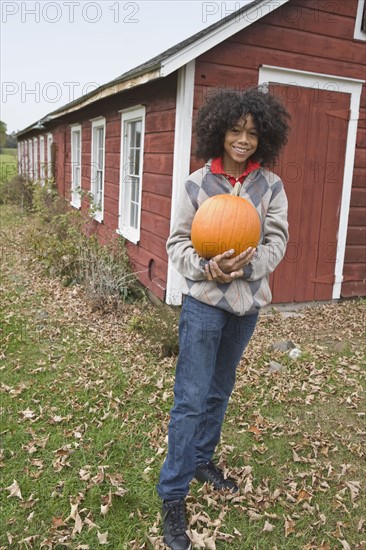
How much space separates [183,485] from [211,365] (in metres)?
0.65

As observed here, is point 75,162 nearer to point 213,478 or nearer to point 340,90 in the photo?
point 340,90

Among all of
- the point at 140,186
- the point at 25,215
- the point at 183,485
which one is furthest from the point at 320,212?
the point at 25,215

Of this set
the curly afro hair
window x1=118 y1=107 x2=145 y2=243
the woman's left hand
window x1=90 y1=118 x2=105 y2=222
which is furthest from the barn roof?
window x1=90 y1=118 x2=105 y2=222

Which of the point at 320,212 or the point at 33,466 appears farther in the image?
the point at 320,212

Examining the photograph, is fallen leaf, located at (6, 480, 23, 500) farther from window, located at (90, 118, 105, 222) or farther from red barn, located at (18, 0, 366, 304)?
window, located at (90, 118, 105, 222)

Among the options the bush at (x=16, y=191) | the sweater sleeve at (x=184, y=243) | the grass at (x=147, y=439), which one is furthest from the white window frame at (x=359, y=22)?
the bush at (x=16, y=191)

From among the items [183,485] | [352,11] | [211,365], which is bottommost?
[183,485]

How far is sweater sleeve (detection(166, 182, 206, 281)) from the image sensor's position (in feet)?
7.82

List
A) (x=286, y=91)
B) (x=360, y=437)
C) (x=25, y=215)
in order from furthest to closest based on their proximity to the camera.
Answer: (x=25, y=215) → (x=286, y=91) → (x=360, y=437)

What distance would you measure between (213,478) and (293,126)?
178 inches

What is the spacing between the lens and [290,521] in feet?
9.15

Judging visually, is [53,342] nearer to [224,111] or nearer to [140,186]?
[140,186]

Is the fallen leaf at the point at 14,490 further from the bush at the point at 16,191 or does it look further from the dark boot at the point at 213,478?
the bush at the point at 16,191

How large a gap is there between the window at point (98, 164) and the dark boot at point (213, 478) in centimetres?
670
